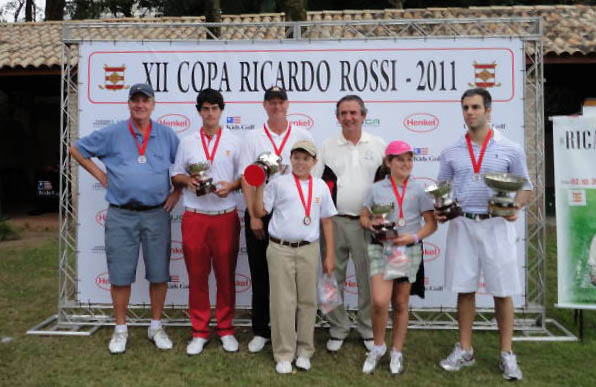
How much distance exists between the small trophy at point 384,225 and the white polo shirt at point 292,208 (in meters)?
0.39

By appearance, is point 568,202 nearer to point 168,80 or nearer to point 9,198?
point 168,80

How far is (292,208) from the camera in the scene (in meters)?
3.62

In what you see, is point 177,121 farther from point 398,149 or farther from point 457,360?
point 457,360

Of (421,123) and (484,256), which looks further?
(421,123)

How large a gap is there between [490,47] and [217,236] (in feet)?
9.46

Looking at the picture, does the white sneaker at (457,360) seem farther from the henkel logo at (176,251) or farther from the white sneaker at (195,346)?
the henkel logo at (176,251)

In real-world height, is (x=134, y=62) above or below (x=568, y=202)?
above

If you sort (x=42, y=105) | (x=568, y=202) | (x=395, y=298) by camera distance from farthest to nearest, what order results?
(x=42, y=105) → (x=568, y=202) → (x=395, y=298)

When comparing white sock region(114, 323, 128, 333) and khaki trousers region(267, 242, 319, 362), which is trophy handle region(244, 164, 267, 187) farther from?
white sock region(114, 323, 128, 333)

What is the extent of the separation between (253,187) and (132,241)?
1090 millimetres

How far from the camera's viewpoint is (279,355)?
3.76m

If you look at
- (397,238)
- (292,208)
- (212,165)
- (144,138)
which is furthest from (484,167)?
(144,138)

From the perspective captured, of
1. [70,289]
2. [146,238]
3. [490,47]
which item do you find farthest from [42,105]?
[490,47]

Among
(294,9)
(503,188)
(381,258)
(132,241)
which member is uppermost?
(294,9)
